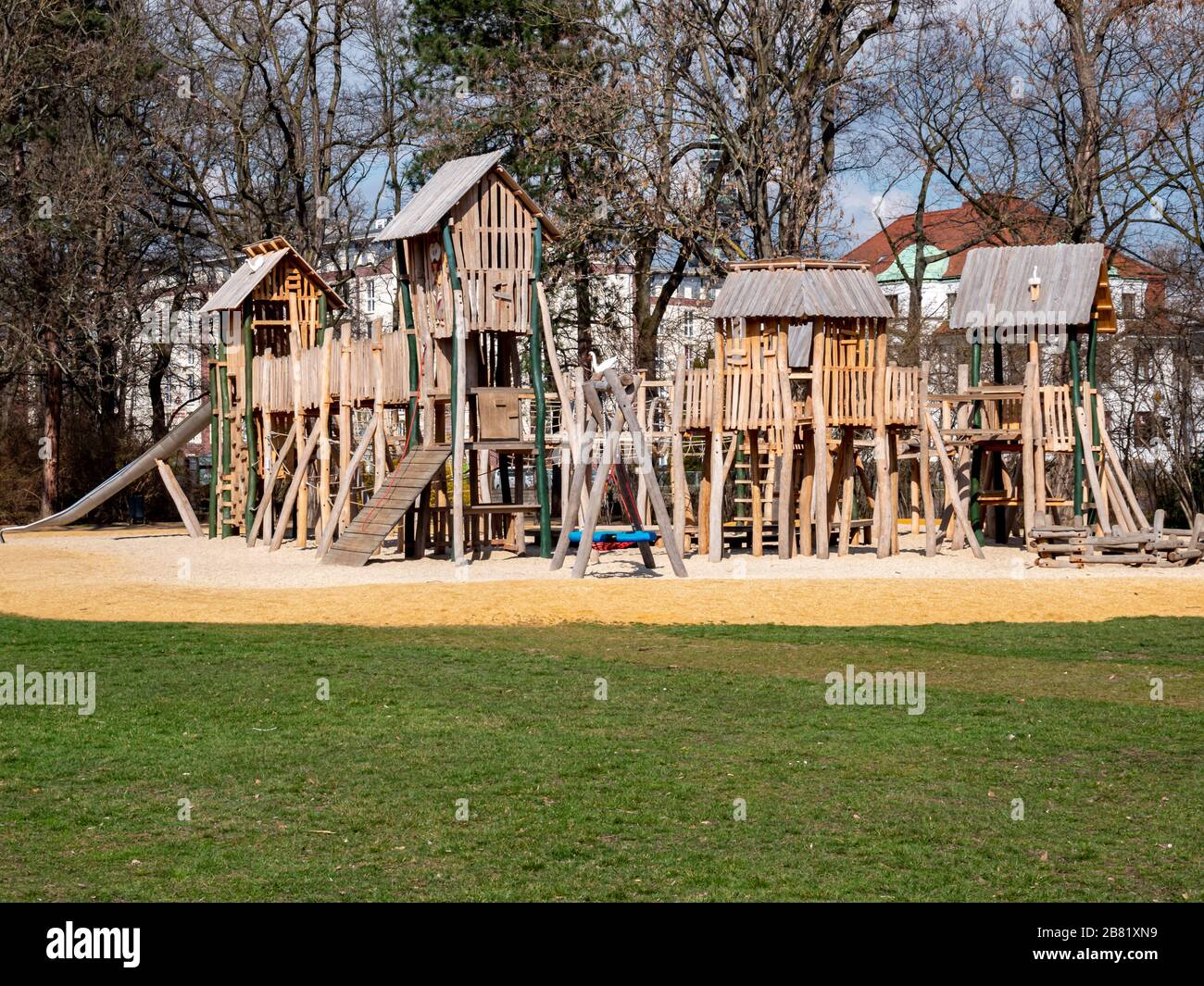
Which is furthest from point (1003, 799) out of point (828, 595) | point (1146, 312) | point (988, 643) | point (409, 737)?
point (1146, 312)

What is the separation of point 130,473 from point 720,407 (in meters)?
15.0

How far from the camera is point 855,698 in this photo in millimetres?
13570

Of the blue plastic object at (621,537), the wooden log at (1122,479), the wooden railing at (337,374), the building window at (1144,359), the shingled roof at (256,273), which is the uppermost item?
the shingled roof at (256,273)

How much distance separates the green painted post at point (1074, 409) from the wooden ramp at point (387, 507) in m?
11.3

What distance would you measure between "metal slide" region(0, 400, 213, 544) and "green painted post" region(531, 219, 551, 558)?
1111cm

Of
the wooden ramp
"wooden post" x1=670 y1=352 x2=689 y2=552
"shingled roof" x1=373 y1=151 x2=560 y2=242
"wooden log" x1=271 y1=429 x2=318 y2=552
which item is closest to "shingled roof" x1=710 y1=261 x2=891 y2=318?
"wooden post" x1=670 y1=352 x2=689 y2=552

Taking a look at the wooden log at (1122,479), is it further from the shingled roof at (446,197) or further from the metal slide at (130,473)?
the metal slide at (130,473)

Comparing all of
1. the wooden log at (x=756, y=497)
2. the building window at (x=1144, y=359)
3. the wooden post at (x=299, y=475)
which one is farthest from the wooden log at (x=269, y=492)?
the building window at (x=1144, y=359)

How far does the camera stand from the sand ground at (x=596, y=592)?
65.3ft

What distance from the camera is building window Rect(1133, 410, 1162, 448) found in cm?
4478

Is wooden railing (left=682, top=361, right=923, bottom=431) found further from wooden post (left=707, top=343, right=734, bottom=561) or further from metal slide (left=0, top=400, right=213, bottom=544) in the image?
metal slide (left=0, top=400, right=213, bottom=544)

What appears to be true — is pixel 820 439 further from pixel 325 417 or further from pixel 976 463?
pixel 325 417

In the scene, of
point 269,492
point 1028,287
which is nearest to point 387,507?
point 269,492
